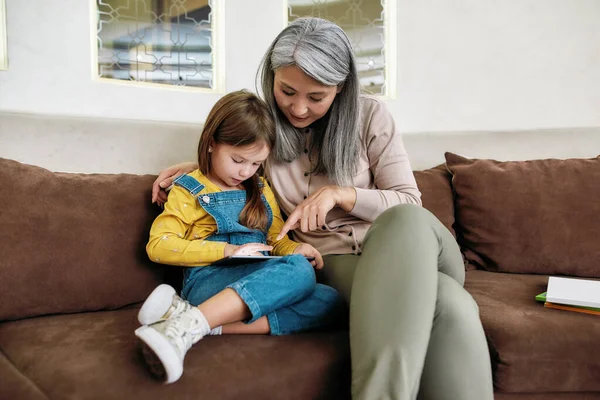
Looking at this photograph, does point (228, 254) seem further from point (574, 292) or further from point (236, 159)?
point (574, 292)

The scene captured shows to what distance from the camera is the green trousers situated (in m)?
0.99

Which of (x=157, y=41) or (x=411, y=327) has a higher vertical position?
(x=157, y=41)

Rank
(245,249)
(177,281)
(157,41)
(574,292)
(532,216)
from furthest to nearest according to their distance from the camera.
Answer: (157,41), (532,216), (177,281), (574,292), (245,249)

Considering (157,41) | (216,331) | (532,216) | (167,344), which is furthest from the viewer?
(157,41)

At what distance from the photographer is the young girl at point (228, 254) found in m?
1.07

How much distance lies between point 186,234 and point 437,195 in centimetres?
88

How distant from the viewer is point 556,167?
184 cm

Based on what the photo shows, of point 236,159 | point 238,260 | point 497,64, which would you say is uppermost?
point 497,64

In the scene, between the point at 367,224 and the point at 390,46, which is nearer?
the point at 367,224

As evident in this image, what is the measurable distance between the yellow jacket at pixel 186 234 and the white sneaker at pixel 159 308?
17cm

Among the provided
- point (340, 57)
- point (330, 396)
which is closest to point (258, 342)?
point (330, 396)

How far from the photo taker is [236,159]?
55.0 inches

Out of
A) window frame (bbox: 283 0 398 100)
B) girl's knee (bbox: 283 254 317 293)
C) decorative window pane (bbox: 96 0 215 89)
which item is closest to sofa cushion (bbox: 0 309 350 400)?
girl's knee (bbox: 283 254 317 293)

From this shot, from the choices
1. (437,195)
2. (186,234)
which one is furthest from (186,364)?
(437,195)
